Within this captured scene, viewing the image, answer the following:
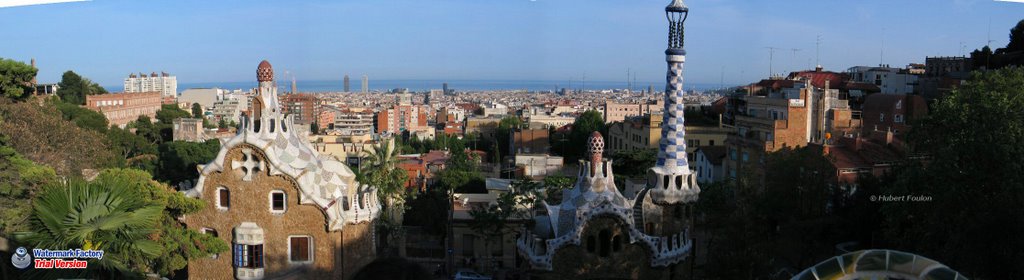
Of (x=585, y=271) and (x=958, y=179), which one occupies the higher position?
(x=958, y=179)

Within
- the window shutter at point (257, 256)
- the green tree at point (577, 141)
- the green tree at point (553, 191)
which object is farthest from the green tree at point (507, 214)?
the green tree at point (577, 141)

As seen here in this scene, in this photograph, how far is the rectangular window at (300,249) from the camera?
57.1 feet

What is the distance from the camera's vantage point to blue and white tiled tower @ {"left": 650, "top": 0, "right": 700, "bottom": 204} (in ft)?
57.9

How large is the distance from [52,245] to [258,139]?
5.14 metres

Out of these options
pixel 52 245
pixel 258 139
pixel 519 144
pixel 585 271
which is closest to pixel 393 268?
pixel 52 245

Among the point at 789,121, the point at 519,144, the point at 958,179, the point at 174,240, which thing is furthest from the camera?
the point at 519,144

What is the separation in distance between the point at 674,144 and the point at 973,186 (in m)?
5.26

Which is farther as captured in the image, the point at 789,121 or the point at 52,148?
the point at 789,121

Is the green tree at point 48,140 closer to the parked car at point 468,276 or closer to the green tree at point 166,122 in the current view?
the parked car at point 468,276

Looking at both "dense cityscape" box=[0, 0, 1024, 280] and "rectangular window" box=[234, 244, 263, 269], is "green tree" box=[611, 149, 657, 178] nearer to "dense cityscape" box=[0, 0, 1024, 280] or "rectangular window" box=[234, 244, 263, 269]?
"dense cityscape" box=[0, 0, 1024, 280]

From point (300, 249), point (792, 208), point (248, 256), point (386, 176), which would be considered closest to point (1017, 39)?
point (792, 208)

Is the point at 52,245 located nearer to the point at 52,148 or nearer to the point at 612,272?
the point at 612,272

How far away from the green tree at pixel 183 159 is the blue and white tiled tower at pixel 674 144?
996 inches

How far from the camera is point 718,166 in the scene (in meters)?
33.3
